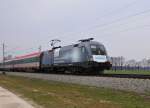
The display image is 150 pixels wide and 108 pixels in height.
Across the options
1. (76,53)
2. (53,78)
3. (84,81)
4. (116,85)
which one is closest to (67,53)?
(76,53)

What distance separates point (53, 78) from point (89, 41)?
520 centimetres

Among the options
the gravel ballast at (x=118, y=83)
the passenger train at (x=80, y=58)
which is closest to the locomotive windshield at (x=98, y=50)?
the passenger train at (x=80, y=58)

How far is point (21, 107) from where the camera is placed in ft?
43.1

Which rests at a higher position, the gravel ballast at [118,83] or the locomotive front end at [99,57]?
the locomotive front end at [99,57]

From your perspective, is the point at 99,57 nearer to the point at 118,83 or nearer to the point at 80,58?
the point at 80,58

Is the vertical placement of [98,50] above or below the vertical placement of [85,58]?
above

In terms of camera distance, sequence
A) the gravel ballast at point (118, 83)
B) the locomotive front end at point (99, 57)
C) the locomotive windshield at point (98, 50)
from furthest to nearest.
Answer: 1. the locomotive windshield at point (98, 50)
2. the locomotive front end at point (99, 57)
3. the gravel ballast at point (118, 83)

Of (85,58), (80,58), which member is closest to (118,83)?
(85,58)

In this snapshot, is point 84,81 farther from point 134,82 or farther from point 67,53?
point 67,53

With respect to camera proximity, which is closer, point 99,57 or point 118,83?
point 118,83

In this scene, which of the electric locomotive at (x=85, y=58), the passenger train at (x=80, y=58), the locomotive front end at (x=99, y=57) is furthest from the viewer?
the passenger train at (x=80, y=58)

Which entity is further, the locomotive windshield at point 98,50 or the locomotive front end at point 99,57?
the locomotive windshield at point 98,50

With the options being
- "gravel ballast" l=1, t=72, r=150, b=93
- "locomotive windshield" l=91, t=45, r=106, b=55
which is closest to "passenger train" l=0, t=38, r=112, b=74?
"locomotive windshield" l=91, t=45, r=106, b=55

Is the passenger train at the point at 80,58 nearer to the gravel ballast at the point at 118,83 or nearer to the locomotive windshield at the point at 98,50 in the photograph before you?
the locomotive windshield at the point at 98,50
